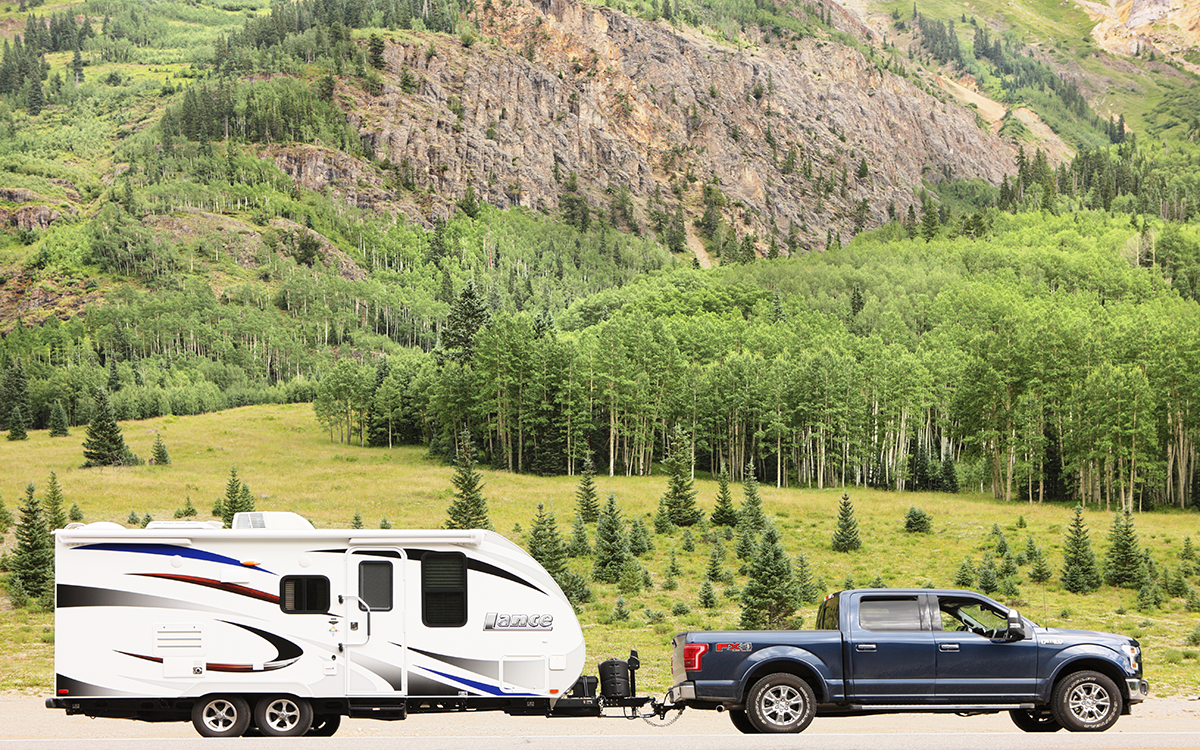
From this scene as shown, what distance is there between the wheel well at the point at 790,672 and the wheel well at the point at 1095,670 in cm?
399

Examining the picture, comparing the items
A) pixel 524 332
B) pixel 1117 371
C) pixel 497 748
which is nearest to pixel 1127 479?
pixel 1117 371

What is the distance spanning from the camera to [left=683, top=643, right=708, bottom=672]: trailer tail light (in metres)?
16.8

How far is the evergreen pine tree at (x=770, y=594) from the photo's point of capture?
3575cm

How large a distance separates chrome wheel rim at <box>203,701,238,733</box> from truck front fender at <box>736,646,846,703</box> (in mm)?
8492

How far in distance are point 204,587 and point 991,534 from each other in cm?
5305

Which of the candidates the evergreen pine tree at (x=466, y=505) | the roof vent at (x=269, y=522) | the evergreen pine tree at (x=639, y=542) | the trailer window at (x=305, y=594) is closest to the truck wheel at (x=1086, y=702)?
the trailer window at (x=305, y=594)

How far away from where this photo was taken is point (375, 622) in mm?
16844

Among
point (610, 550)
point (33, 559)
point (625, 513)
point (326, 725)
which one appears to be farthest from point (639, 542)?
point (326, 725)

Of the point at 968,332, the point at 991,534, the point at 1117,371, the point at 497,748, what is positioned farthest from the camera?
the point at 968,332

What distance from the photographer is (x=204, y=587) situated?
16875mm

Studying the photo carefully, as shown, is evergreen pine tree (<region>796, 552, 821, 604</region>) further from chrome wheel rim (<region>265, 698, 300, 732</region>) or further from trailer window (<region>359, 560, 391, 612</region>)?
chrome wheel rim (<region>265, 698, 300, 732</region>)

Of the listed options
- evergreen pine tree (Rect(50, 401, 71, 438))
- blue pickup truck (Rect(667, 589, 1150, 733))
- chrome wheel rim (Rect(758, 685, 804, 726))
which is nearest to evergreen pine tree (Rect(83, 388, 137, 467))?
evergreen pine tree (Rect(50, 401, 71, 438))

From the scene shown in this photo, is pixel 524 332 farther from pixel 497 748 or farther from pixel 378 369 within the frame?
pixel 497 748

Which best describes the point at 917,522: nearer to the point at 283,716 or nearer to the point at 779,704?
the point at 779,704
